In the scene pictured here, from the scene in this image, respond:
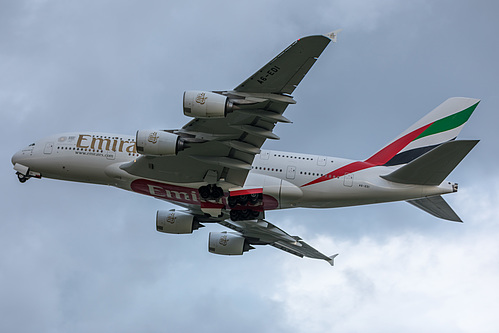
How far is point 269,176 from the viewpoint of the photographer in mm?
43125

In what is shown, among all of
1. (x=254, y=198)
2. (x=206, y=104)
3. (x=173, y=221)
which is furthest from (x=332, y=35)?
(x=173, y=221)

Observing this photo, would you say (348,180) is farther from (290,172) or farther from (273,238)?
(273,238)

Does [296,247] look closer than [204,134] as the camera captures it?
No

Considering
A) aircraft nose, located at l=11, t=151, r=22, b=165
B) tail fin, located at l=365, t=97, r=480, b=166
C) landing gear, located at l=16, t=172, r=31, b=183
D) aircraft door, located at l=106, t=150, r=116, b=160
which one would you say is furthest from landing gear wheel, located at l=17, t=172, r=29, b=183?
tail fin, located at l=365, t=97, r=480, b=166

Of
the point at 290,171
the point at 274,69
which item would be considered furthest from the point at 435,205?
the point at 274,69

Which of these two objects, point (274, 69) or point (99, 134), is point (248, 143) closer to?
point (274, 69)

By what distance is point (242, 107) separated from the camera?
117ft

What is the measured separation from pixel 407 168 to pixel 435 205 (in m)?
3.76

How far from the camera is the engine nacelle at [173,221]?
Result: 1932 inches

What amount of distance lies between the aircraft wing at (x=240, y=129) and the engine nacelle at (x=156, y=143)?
89cm

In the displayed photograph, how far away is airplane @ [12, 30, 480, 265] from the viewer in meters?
36.2

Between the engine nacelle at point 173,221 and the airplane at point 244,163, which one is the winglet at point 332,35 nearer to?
the airplane at point 244,163

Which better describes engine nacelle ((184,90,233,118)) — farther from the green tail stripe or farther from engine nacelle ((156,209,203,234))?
the green tail stripe

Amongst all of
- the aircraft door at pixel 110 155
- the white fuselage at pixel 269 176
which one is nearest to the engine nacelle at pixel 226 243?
the white fuselage at pixel 269 176
